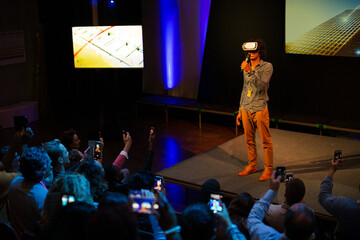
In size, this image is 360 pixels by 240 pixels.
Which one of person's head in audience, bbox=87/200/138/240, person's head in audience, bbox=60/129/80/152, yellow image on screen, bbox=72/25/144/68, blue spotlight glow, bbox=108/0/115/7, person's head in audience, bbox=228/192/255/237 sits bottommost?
person's head in audience, bbox=228/192/255/237

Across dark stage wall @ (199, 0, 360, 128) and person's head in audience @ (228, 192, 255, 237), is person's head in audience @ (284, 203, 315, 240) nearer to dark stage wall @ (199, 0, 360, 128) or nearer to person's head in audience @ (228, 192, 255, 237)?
person's head in audience @ (228, 192, 255, 237)

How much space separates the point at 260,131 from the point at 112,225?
10.9 ft

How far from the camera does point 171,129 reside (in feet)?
26.6

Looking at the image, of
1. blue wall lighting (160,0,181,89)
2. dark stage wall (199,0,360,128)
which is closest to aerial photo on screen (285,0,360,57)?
dark stage wall (199,0,360,128)

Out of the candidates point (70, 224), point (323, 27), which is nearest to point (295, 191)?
point (70, 224)

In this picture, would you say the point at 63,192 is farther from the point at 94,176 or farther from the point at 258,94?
the point at 258,94

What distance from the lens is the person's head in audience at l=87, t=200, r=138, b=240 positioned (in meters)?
1.87

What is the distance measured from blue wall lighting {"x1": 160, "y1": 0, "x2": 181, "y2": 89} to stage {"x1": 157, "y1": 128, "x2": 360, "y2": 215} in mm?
2743

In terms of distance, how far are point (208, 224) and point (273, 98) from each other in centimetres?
564

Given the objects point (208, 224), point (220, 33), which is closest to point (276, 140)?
point (220, 33)

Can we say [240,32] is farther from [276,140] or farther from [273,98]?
[276,140]

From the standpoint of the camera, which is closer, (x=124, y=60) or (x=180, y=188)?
(x=180, y=188)

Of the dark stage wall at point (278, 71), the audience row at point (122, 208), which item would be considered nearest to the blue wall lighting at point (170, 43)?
the dark stage wall at point (278, 71)

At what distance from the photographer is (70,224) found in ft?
7.45
